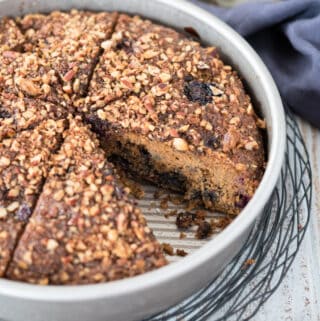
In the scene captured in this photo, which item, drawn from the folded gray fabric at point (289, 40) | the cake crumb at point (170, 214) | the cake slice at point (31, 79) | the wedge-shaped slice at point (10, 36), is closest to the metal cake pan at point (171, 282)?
the folded gray fabric at point (289, 40)

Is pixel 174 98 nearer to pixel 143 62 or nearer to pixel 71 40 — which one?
pixel 143 62

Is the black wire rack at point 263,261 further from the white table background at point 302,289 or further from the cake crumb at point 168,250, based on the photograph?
the cake crumb at point 168,250

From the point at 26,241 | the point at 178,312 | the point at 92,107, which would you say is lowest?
the point at 178,312

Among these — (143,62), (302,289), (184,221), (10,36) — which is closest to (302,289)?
(302,289)

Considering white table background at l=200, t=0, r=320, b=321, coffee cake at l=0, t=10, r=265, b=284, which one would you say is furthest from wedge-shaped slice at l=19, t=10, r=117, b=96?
white table background at l=200, t=0, r=320, b=321

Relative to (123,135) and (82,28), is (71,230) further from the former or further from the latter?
(82,28)

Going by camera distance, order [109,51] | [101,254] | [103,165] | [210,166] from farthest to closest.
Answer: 1. [109,51]
2. [210,166]
3. [103,165]
4. [101,254]

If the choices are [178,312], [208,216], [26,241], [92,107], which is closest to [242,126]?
[208,216]
